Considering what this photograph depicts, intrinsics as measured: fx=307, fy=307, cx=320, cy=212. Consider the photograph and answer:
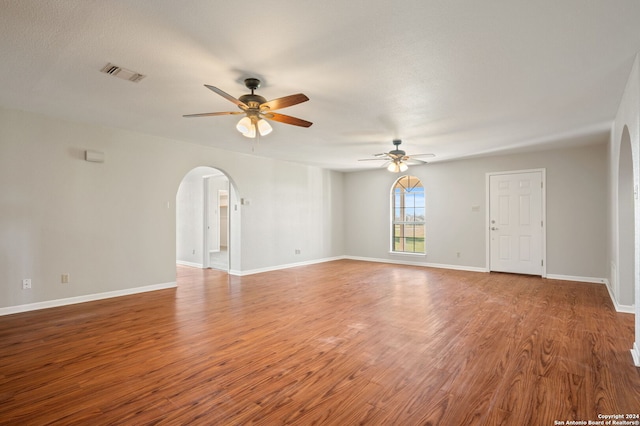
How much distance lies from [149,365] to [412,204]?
22.8 feet

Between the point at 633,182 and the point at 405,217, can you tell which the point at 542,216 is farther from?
the point at 633,182

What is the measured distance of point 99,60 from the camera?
8.71ft

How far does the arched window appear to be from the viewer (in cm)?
800

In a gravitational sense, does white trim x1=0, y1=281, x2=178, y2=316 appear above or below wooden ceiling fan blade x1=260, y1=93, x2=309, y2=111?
below

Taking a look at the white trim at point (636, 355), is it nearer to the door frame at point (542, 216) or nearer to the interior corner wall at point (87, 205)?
the door frame at point (542, 216)

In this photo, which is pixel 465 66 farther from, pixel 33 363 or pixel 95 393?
pixel 33 363

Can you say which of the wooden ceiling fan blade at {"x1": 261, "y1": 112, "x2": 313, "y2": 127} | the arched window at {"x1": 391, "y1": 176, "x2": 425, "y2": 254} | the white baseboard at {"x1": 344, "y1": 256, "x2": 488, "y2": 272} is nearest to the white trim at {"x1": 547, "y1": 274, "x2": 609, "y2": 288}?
the white baseboard at {"x1": 344, "y1": 256, "x2": 488, "y2": 272}

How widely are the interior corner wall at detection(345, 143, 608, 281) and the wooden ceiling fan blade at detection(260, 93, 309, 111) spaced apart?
5649 millimetres

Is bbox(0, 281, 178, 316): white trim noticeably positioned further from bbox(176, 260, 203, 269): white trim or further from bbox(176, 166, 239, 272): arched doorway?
A: bbox(176, 260, 203, 269): white trim

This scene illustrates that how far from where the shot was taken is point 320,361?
8.52ft

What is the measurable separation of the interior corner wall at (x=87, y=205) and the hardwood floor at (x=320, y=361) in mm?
518

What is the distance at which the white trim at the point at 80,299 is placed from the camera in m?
3.90

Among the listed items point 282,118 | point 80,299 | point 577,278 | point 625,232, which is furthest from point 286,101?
point 577,278

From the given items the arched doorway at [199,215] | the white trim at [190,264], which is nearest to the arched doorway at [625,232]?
the arched doorway at [199,215]
